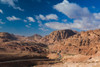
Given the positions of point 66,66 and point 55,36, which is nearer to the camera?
point 66,66

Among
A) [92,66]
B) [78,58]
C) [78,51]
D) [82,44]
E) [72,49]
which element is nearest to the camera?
[92,66]

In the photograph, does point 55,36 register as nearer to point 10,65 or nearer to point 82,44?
point 82,44

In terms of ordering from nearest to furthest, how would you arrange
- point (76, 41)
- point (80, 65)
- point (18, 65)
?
point (80, 65) → point (18, 65) → point (76, 41)

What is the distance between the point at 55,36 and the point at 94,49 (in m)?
122

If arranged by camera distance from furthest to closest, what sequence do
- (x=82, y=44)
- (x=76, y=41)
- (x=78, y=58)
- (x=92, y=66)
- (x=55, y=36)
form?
(x=55, y=36) → (x=76, y=41) → (x=82, y=44) → (x=78, y=58) → (x=92, y=66)

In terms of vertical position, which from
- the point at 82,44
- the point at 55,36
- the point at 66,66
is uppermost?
the point at 55,36

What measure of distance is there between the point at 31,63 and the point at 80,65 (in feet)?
79.0

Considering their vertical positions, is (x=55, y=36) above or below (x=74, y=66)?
above

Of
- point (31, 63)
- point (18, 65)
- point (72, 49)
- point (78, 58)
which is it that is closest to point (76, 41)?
point (72, 49)

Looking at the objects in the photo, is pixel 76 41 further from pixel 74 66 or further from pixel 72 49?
pixel 74 66

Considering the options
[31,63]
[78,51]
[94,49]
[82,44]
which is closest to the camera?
[31,63]

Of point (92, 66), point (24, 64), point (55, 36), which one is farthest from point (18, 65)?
point (55, 36)

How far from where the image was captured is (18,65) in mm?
41188

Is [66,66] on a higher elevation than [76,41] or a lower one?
lower
